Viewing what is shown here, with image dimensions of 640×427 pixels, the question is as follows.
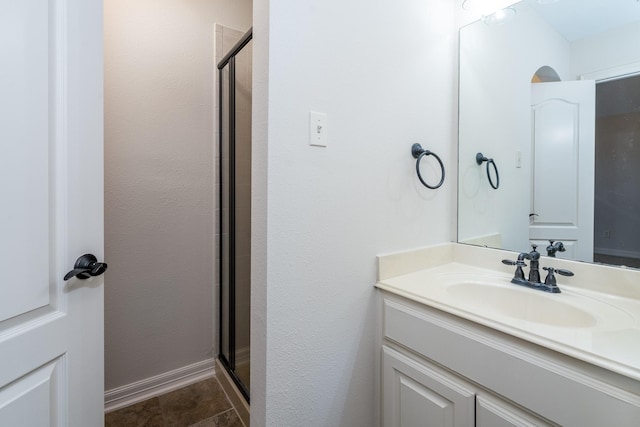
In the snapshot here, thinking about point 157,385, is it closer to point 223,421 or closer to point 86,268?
point 223,421

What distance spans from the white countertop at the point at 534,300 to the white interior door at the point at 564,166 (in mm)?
135

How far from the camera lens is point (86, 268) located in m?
0.75

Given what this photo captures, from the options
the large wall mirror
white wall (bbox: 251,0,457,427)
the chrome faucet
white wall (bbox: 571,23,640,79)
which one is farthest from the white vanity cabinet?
white wall (bbox: 571,23,640,79)

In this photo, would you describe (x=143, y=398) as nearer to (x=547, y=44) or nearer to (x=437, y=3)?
(x=437, y=3)

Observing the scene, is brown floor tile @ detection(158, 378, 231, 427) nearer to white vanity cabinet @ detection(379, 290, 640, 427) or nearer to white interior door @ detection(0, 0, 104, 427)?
white interior door @ detection(0, 0, 104, 427)

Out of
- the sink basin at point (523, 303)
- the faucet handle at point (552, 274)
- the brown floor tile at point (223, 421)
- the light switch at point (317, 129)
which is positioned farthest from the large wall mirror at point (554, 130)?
the brown floor tile at point (223, 421)

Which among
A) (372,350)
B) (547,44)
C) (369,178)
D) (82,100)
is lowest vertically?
(372,350)

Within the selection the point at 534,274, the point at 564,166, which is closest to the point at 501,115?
the point at 564,166

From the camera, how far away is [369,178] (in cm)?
108

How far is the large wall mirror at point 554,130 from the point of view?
1011 millimetres

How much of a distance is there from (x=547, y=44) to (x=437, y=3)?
509 millimetres

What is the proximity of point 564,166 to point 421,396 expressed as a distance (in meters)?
1.07

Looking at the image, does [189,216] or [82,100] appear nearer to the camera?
[82,100]

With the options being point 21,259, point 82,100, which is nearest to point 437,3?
point 82,100
